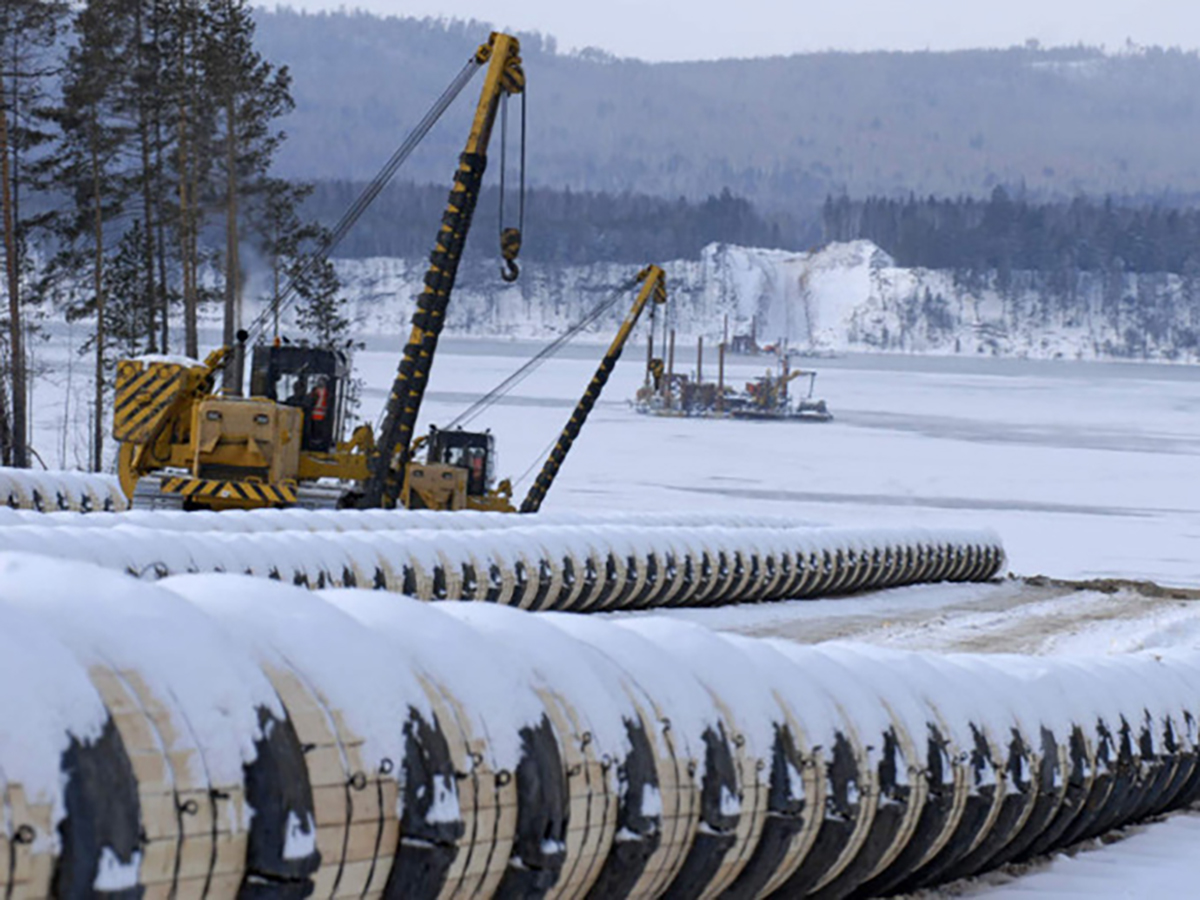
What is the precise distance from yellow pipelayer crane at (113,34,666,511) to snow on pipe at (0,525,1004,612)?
643cm

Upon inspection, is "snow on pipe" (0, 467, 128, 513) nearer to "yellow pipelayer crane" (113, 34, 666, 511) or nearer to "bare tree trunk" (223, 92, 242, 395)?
"yellow pipelayer crane" (113, 34, 666, 511)

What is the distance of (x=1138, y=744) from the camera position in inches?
444

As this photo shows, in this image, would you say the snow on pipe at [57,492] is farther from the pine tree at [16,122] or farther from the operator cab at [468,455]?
the pine tree at [16,122]

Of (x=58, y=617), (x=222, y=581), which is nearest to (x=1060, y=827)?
(x=222, y=581)

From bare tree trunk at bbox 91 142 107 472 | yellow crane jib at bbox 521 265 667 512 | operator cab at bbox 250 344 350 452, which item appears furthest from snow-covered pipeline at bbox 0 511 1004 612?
bare tree trunk at bbox 91 142 107 472

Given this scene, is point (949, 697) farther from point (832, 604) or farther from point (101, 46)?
point (101, 46)

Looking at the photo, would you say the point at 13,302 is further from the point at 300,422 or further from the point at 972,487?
the point at 972,487

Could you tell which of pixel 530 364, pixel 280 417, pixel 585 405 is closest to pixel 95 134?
pixel 530 364

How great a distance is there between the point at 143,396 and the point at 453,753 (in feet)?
69.7

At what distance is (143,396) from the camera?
26453 mm

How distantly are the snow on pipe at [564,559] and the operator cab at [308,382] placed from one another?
7.55 m

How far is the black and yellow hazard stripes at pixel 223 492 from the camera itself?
25234mm

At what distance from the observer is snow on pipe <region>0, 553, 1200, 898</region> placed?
196 inches

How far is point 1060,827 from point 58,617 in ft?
21.7
